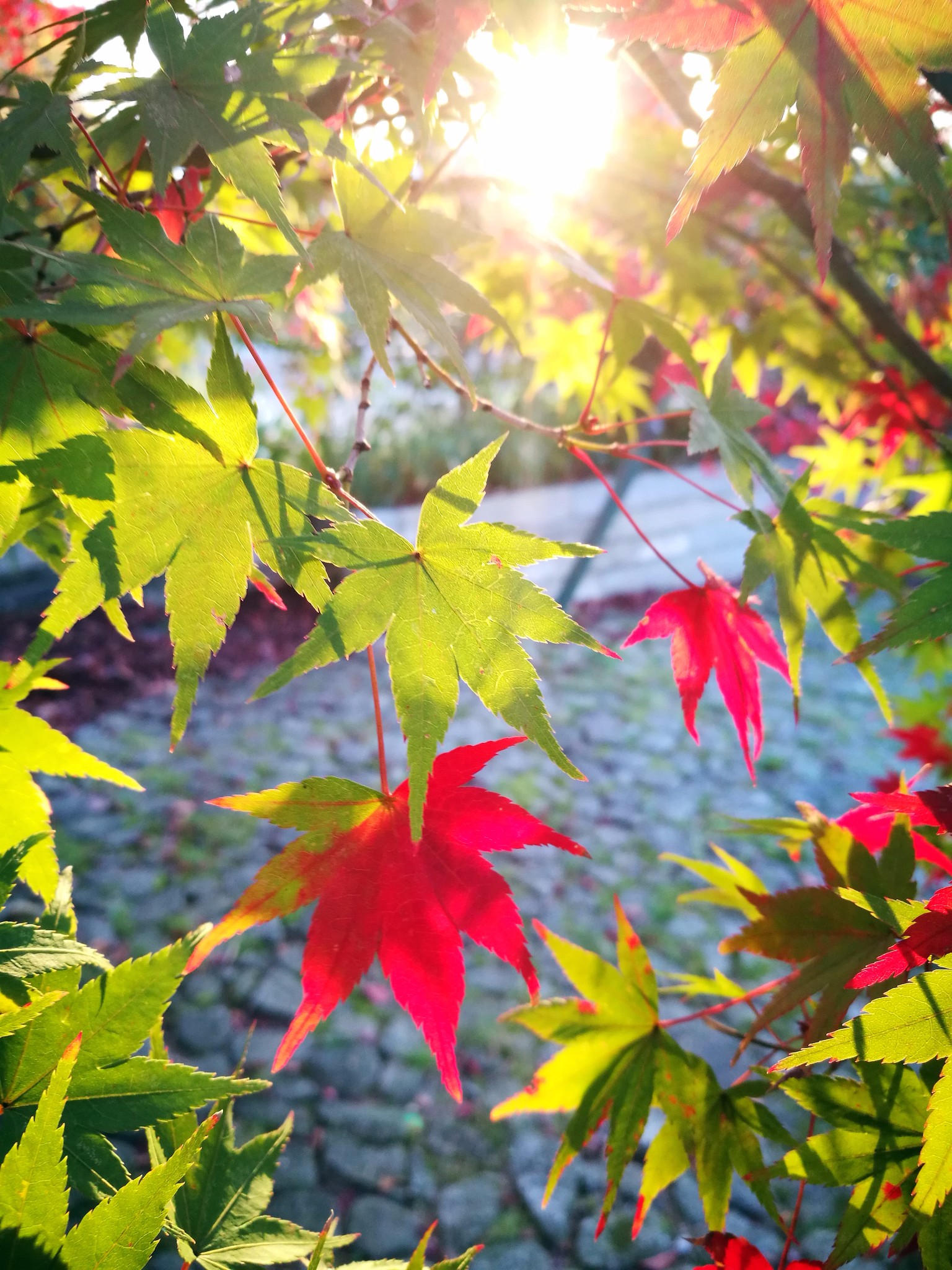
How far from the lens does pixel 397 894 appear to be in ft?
1.70

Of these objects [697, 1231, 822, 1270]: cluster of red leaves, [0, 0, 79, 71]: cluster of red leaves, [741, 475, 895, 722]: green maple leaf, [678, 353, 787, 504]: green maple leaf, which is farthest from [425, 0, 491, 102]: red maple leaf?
[0, 0, 79, 71]: cluster of red leaves

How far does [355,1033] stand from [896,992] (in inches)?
72.5

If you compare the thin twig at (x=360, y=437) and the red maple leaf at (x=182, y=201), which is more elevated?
the red maple leaf at (x=182, y=201)

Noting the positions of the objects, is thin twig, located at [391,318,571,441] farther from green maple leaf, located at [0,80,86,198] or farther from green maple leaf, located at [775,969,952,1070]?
green maple leaf, located at [775,969,952,1070]

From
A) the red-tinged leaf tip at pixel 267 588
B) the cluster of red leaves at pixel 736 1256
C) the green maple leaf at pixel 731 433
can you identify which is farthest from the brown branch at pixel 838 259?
the cluster of red leaves at pixel 736 1256

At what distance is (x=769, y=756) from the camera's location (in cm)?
333

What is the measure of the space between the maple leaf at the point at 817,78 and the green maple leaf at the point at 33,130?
0.35 metres

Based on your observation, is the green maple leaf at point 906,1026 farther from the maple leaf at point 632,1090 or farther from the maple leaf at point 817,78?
the maple leaf at point 817,78

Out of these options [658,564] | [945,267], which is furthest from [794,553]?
[658,564]

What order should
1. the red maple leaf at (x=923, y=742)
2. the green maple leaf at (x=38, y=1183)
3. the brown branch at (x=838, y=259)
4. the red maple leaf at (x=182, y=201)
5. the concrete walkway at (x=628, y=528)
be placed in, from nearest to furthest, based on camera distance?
the green maple leaf at (x=38, y=1183)
the red maple leaf at (x=182, y=201)
the brown branch at (x=838, y=259)
the red maple leaf at (x=923, y=742)
the concrete walkway at (x=628, y=528)

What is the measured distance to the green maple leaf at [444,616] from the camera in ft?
1.47

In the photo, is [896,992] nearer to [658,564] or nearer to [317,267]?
[317,267]

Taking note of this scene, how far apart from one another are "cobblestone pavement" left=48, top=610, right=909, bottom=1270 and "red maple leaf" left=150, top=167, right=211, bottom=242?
70cm

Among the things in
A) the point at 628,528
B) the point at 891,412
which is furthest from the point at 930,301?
the point at 628,528
